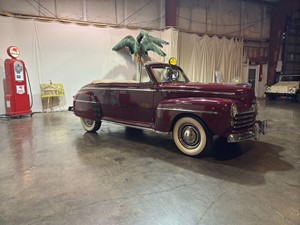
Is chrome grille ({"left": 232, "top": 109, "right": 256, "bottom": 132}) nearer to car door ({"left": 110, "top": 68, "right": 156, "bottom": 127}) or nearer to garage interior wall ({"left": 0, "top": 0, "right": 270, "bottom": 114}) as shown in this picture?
car door ({"left": 110, "top": 68, "right": 156, "bottom": 127})

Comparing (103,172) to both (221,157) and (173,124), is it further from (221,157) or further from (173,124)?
(221,157)

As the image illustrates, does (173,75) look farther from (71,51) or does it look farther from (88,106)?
(71,51)

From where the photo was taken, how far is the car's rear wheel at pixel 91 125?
15.8ft

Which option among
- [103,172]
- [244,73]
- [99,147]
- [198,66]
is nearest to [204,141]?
[103,172]

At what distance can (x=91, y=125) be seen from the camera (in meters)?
4.89

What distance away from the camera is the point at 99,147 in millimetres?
3824

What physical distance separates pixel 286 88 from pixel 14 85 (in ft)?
37.6

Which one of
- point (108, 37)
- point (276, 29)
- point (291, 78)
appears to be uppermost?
point (276, 29)

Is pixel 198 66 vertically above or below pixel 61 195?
above

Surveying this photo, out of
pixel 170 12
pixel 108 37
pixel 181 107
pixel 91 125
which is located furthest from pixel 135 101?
pixel 170 12

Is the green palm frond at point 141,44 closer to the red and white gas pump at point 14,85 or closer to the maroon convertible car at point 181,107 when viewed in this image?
the red and white gas pump at point 14,85

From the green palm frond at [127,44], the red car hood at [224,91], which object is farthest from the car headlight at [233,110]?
the green palm frond at [127,44]

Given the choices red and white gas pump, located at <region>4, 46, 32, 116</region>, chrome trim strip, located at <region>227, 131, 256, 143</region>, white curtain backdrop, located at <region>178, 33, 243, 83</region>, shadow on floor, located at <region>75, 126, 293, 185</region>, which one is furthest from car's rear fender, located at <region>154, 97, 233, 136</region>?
white curtain backdrop, located at <region>178, 33, 243, 83</region>

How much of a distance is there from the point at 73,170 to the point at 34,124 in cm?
366
